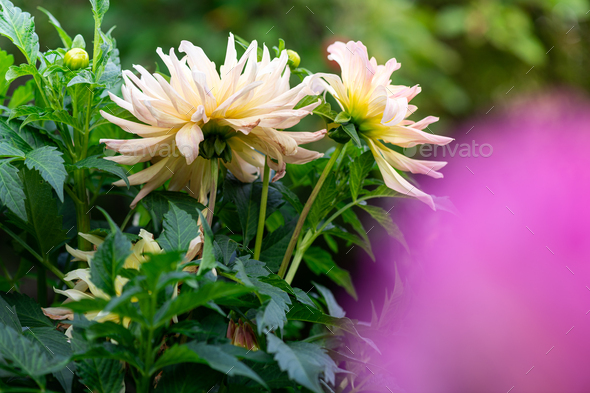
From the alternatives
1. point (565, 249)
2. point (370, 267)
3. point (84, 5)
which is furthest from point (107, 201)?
point (84, 5)

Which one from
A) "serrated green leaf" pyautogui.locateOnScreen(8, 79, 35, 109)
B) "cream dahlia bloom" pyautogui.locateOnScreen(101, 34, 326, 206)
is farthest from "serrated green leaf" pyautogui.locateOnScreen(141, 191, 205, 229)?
"serrated green leaf" pyautogui.locateOnScreen(8, 79, 35, 109)

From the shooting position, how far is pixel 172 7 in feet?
5.98

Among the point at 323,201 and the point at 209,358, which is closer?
the point at 209,358

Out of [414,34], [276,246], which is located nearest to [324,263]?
[276,246]

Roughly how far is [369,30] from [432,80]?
0.43 metres

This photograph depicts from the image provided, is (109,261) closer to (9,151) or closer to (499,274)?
(9,151)

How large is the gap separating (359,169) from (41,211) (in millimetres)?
262

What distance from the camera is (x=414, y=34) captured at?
6.59 feet

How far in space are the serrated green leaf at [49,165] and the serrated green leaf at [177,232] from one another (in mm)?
77

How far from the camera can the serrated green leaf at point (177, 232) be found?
0.28 metres

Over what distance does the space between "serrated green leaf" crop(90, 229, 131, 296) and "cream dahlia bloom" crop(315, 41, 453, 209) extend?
208 millimetres

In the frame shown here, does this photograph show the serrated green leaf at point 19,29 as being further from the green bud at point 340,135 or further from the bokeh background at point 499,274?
the bokeh background at point 499,274

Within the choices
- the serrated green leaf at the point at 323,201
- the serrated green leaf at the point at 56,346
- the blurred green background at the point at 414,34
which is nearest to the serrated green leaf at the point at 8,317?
the serrated green leaf at the point at 56,346

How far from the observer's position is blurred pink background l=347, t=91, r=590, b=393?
0.42 meters
